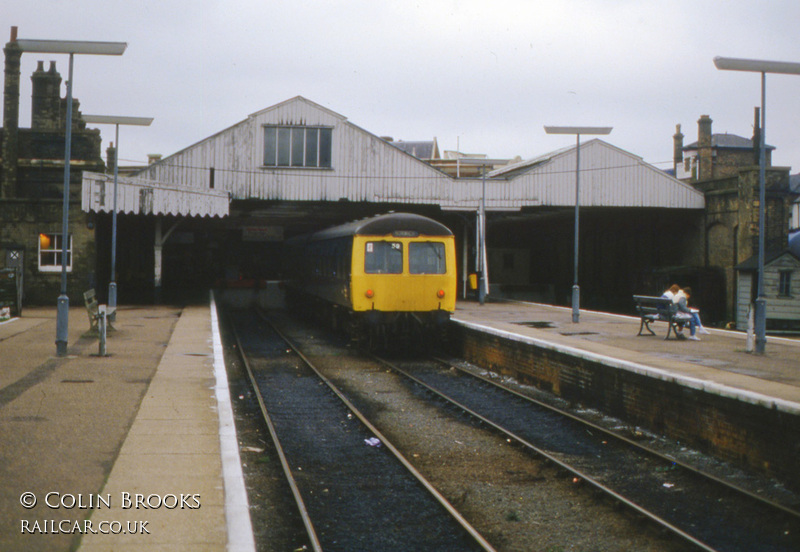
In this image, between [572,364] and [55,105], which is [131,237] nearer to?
[55,105]

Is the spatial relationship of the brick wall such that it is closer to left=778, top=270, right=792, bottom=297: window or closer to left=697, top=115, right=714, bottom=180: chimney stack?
left=778, top=270, right=792, bottom=297: window

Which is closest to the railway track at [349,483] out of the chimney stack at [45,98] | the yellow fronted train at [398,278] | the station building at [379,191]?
the yellow fronted train at [398,278]

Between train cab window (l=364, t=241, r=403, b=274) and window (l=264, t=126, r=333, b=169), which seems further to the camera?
window (l=264, t=126, r=333, b=169)

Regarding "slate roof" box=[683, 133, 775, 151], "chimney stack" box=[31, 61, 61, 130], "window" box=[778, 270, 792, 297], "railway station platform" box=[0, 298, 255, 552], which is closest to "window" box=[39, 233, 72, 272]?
"railway station platform" box=[0, 298, 255, 552]

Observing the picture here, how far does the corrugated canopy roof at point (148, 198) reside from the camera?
2312cm

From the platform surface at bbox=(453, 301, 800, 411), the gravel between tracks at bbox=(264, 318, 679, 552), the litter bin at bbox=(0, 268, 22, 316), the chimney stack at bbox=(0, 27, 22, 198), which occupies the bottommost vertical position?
the gravel between tracks at bbox=(264, 318, 679, 552)

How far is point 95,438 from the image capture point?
7.45m

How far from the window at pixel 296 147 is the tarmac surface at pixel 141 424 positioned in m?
11.6

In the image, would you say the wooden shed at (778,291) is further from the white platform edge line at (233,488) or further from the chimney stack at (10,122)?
the chimney stack at (10,122)

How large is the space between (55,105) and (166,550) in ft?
137

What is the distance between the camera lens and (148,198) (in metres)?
24.0

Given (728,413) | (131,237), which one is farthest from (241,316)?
(728,413)

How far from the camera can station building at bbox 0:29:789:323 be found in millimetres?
24391

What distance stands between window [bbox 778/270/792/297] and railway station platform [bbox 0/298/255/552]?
23340 mm
